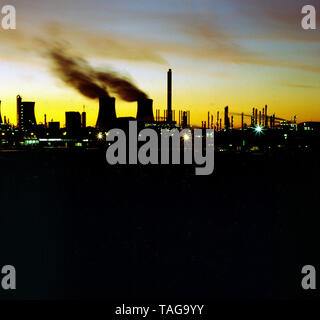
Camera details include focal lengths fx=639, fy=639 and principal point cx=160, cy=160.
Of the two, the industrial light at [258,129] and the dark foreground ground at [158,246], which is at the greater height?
the industrial light at [258,129]

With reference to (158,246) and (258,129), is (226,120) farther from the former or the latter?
(158,246)

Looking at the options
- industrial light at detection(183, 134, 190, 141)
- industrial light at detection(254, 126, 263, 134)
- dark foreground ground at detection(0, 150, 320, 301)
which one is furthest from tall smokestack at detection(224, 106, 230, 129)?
dark foreground ground at detection(0, 150, 320, 301)

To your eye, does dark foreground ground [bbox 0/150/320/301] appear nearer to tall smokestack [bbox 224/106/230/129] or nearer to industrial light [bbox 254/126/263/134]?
industrial light [bbox 254/126/263/134]

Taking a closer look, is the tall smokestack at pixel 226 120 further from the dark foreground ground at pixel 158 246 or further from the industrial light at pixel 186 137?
the dark foreground ground at pixel 158 246

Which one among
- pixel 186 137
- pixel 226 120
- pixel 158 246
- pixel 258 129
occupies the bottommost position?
pixel 158 246

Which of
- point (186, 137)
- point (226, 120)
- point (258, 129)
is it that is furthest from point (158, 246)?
point (186, 137)

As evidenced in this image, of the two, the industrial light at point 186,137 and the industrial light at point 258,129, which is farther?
the industrial light at point 186,137

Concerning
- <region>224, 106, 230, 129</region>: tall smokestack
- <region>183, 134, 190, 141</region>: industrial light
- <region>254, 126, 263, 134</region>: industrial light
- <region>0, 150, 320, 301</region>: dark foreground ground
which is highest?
<region>224, 106, 230, 129</region>: tall smokestack

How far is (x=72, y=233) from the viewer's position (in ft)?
72.9

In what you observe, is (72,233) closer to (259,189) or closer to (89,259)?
(89,259)

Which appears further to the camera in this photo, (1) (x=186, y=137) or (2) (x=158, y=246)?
(1) (x=186, y=137)

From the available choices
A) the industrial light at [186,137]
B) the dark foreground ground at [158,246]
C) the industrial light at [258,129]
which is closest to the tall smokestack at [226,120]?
the industrial light at [186,137]

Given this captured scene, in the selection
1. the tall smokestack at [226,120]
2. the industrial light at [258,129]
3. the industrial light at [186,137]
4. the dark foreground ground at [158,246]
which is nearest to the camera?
the dark foreground ground at [158,246]

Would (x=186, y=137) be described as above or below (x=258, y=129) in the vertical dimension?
below
